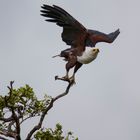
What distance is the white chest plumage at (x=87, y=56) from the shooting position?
18016 millimetres

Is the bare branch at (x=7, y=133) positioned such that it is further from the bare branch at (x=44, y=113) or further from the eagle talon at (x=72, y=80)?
the eagle talon at (x=72, y=80)

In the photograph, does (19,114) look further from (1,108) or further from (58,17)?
(58,17)

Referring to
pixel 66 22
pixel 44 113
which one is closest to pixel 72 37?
pixel 66 22

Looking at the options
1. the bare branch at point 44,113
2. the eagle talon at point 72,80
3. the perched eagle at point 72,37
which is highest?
the perched eagle at point 72,37

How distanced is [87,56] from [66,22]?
1365 mm

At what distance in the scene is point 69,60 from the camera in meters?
18.8

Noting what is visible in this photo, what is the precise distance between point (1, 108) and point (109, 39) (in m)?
3.42

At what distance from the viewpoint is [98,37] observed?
19.5 meters

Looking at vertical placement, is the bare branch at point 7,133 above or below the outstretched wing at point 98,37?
below

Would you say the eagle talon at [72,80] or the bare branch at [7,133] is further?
the bare branch at [7,133]

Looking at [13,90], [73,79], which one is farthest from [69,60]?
[13,90]

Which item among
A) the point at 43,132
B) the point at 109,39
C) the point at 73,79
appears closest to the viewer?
the point at 73,79

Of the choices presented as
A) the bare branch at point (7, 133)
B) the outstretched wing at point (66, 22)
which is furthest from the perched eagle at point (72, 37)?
the bare branch at point (7, 133)

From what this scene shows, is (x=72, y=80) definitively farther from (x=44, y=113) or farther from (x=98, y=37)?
(x=98, y=37)
